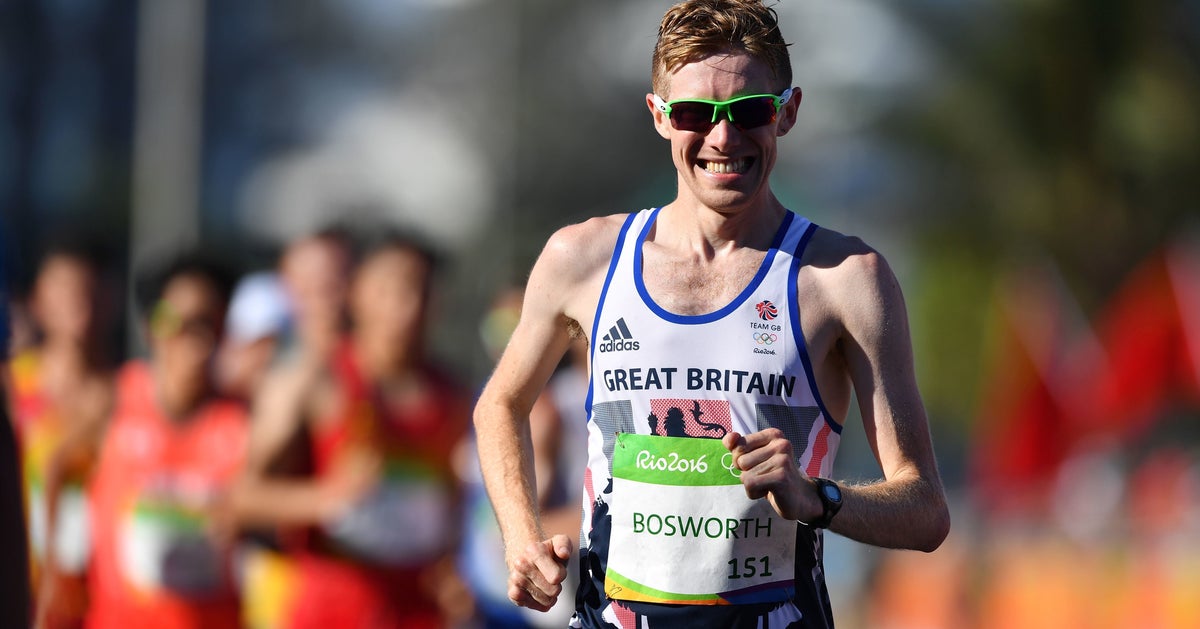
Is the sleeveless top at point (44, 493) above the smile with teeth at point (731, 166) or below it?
below

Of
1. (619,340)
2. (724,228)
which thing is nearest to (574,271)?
(619,340)

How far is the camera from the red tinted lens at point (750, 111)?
401 centimetres

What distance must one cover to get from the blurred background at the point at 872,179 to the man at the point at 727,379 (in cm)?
59

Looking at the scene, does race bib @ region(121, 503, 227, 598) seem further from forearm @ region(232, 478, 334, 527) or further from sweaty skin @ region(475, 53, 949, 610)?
sweaty skin @ region(475, 53, 949, 610)

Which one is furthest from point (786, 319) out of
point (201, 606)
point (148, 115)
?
point (148, 115)

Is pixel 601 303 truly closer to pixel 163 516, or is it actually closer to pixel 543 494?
pixel 543 494

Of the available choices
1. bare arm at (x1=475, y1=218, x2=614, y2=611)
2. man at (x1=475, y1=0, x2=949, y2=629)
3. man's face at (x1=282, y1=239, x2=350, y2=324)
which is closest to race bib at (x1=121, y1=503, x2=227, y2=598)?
man's face at (x1=282, y1=239, x2=350, y2=324)

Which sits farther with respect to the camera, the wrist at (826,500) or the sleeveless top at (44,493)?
the sleeveless top at (44,493)

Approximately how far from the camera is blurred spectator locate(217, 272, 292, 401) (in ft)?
31.6

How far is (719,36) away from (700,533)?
1.17 meters

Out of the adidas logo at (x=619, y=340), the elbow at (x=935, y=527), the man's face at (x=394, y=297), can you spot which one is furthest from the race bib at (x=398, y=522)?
the elbow at (x=935, y=527)

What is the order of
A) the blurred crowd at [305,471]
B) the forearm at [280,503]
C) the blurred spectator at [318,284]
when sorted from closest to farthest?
1. the forearm at [280,503]
2. the blurred crowd at [305,471]
3. the blurred spectator at [318,284]

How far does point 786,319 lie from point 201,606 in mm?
5217

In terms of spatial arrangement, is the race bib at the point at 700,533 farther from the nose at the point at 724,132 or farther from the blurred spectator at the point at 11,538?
the blurred spectator at the point at 11,538
